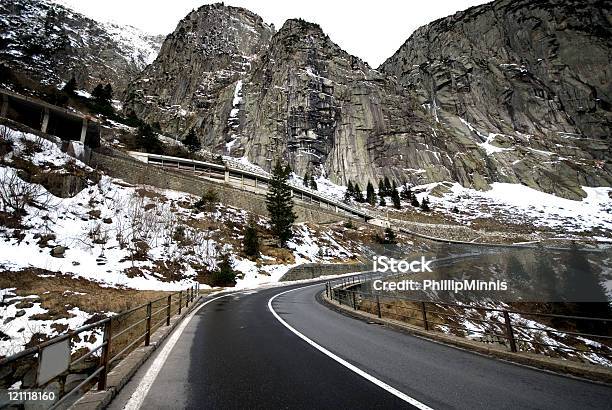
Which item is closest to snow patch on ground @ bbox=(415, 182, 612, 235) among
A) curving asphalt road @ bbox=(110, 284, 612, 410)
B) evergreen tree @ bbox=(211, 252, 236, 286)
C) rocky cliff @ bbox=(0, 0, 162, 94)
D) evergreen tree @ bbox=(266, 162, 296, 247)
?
evergreen tree @ bbox=(266, 162, 296, 247)

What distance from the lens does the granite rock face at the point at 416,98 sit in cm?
12494

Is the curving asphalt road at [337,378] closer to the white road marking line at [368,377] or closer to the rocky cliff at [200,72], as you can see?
the white road marking line at [368,377]

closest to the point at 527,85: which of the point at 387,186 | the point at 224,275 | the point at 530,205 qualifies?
the point at 530,205

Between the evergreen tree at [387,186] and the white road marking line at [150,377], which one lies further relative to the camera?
the evergreen tree at [387,186]

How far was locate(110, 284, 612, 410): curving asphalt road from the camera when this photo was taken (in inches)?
170

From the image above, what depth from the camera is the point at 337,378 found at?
5.29 m

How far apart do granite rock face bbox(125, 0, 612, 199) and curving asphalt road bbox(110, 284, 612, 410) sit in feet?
363

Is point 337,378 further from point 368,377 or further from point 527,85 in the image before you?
point 527,85

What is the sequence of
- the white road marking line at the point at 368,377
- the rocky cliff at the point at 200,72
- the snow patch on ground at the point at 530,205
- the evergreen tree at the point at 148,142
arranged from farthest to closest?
the rocky cliff at the point at 200,72, the snow patch on ground at the point at 530,205, the evergreen tree at the point at 148,142, the white road marking line at the point at 368,377

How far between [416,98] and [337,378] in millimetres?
177744

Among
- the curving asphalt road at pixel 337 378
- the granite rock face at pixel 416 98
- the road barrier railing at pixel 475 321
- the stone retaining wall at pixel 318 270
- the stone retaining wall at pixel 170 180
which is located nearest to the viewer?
the curving asphalt road at pixel 337 378

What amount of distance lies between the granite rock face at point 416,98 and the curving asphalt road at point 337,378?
110688 mm

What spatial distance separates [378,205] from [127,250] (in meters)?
78.7
